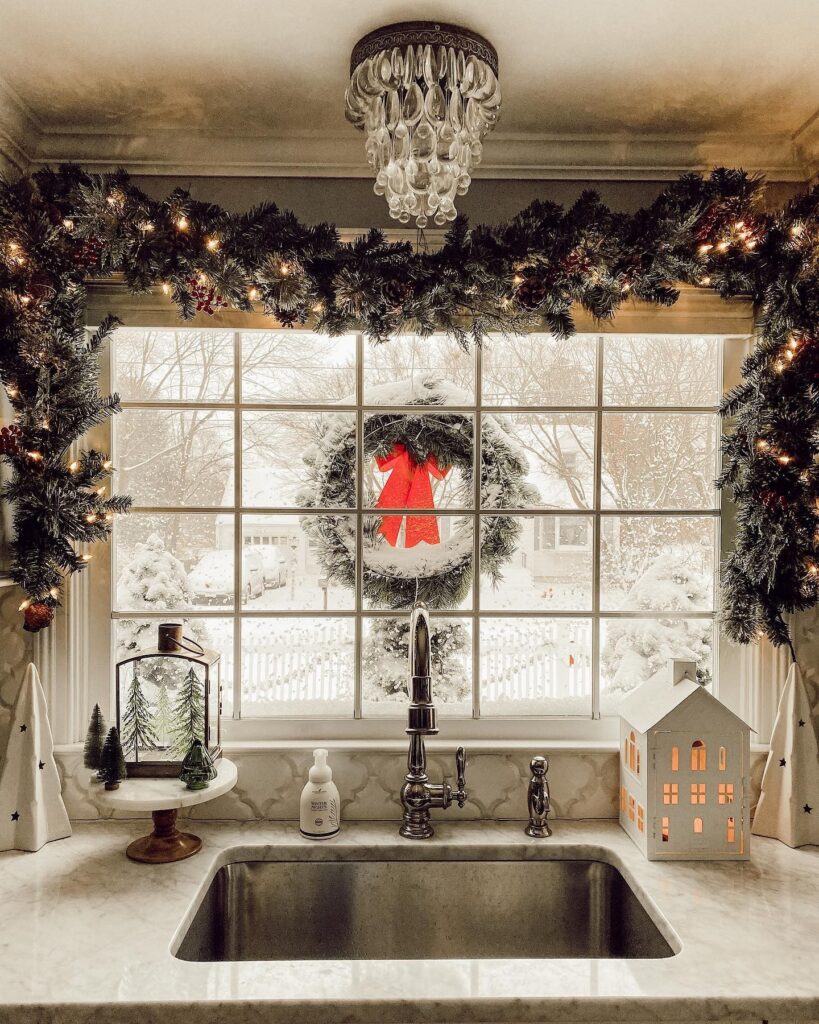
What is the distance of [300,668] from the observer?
1.82 m

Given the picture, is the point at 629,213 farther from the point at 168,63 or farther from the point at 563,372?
the point at 168,63

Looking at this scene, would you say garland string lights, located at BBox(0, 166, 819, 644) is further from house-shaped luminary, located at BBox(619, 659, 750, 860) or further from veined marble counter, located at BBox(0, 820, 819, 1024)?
veined marble counter, located at BBox(0, 820, 819, 1024)

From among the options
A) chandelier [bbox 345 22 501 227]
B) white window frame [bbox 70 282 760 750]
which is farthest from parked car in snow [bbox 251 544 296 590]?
chandelier [bbox 345 22 501 227]

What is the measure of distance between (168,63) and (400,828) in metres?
1.67

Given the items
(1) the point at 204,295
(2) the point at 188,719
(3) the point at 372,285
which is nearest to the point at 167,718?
(2) the point at 188,719

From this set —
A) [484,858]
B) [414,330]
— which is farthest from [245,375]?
[484,858]

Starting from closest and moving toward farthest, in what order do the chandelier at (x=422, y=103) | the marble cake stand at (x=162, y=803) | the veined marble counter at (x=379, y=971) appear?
1. the veined marble counter at (x=379, y=971)
2. the chandelier at (x=422, y=103)
3. the marble cake stand at (x=162, y=803)

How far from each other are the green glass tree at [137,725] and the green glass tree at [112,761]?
4cm

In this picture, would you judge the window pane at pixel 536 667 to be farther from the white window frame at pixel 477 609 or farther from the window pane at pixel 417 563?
the window pane at pixel 417 563

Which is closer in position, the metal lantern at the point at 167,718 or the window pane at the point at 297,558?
the metal lantern at the point at 167,718

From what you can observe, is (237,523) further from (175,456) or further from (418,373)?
(418,373)

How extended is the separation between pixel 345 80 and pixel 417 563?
41.8 inches

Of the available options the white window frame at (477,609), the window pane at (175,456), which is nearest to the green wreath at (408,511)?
the white window frame at (477,609)

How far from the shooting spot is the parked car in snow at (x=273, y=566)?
1821mm
